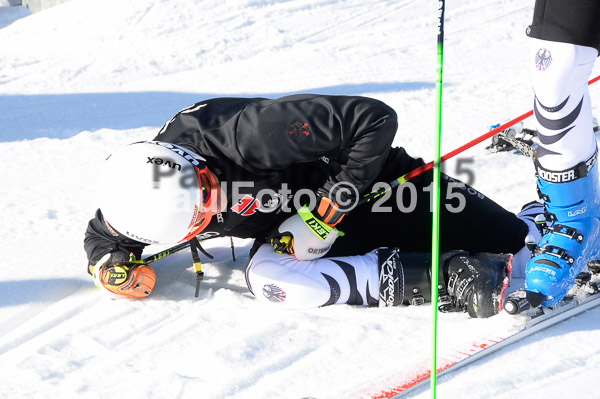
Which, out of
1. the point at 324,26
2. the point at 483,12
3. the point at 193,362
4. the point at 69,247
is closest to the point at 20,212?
the point at 69,247

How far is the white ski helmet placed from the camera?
7.95 feet

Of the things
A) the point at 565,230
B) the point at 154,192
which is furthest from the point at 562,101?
the point at 154,192

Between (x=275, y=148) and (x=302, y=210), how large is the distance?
1.34ft

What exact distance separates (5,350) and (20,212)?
140cm

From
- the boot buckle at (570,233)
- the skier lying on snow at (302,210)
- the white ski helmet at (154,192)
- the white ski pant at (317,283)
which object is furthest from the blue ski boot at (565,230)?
the white ski helmet at (154,192)

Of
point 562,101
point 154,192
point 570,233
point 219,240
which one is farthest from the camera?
point 219,240

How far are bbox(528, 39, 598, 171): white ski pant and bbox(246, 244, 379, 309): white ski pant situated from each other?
881 mm

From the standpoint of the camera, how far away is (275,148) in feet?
8.14

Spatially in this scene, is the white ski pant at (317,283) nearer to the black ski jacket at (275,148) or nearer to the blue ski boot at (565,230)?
the black ski jacket at (275,148)

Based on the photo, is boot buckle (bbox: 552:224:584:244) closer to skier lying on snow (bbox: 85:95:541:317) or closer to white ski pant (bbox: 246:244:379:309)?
skier lying on snow (bbox: 85:95:541:317)

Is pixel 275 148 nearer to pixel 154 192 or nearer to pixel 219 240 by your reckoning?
pixel 154 192

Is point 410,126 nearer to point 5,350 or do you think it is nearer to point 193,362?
point 193,362

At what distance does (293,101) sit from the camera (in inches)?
99.6

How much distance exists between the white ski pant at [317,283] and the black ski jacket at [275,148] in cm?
31
